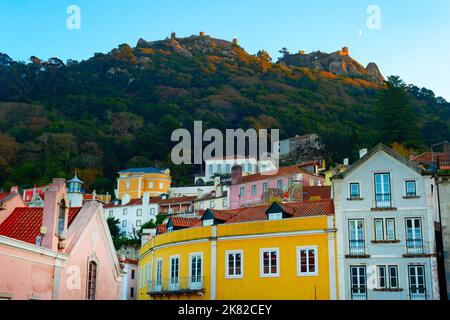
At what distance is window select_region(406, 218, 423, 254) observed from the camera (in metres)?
38.2

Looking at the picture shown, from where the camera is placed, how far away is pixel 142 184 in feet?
349

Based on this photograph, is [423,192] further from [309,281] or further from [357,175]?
[309,281]

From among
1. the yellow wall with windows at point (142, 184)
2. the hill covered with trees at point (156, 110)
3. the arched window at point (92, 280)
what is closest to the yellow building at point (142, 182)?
Answer: the yellow wall with windows at point (142, 184)

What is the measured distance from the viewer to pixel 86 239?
27.6 meters

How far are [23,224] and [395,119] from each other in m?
76.9

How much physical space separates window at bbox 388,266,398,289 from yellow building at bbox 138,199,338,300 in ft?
11.1

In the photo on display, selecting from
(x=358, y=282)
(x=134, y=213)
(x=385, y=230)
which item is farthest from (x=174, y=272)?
(x=134, y=213)

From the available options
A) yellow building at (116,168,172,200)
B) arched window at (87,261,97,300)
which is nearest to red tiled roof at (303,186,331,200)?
arched window at (87,261,97,300)

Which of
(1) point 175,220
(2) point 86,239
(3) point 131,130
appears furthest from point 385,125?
(2) point 86,239

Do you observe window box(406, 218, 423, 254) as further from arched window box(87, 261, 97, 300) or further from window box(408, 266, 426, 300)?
arched window box(87, 261, 97, 300)

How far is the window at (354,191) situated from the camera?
1596 inches

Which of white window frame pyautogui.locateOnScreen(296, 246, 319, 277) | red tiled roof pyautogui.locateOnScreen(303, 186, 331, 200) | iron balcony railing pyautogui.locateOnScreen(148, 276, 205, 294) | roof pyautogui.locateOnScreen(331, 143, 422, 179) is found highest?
red tiled roof pyautogui.locateOnScreen(303, 186, 331, 200)
